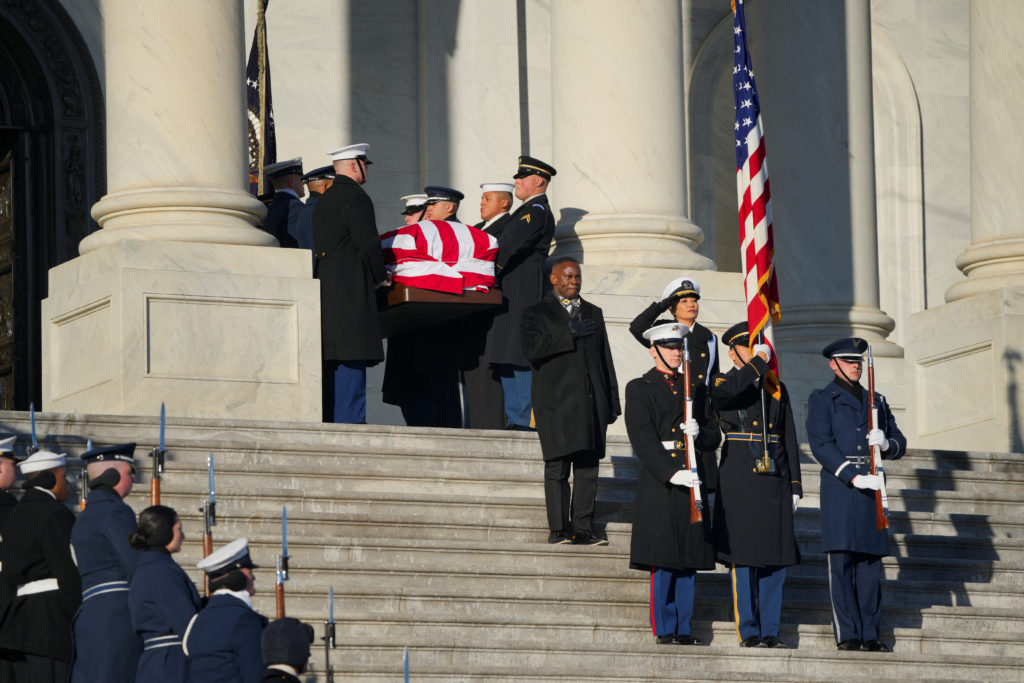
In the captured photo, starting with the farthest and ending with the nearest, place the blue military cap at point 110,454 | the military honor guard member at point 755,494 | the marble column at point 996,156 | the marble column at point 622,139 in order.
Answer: the marble column at point 996,156 → the marble column at point 622,139 → the military honor guard member at point 755,494 → the blue military cap at point 110,454

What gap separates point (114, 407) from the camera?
15.4m

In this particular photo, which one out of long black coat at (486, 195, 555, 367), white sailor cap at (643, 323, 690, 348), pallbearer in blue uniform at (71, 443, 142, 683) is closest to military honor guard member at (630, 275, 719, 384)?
white sailor cap at (643, 323, 690, 348)

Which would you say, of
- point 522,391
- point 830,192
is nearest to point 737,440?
point 522,391

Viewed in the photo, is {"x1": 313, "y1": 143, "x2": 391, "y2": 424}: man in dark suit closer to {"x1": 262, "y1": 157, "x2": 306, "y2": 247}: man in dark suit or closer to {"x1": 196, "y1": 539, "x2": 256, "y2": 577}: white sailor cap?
{"x1": 262, "y1": 157, "x2": 306, "y2": 247}: man in dark suit

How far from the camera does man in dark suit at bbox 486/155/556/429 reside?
15.9 m

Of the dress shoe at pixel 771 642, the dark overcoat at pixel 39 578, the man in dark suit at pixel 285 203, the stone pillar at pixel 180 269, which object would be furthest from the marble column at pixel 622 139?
the dark overcoat at pixel 39 578

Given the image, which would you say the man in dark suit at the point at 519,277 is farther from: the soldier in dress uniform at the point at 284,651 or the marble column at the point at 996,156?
the soldier in dress uniform at the point at 284,651

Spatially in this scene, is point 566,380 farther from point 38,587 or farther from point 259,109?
point 259,109

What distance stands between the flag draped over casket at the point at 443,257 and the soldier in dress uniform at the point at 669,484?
8.60 feet

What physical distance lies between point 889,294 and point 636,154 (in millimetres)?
8411

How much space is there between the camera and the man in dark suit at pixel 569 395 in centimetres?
1355

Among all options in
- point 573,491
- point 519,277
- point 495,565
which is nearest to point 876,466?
point 573,491

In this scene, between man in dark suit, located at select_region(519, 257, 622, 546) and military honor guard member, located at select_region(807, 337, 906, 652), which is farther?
man in dark suit, located at select_region(519, 257, 622, 546)

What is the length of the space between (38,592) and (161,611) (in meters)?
1.16
